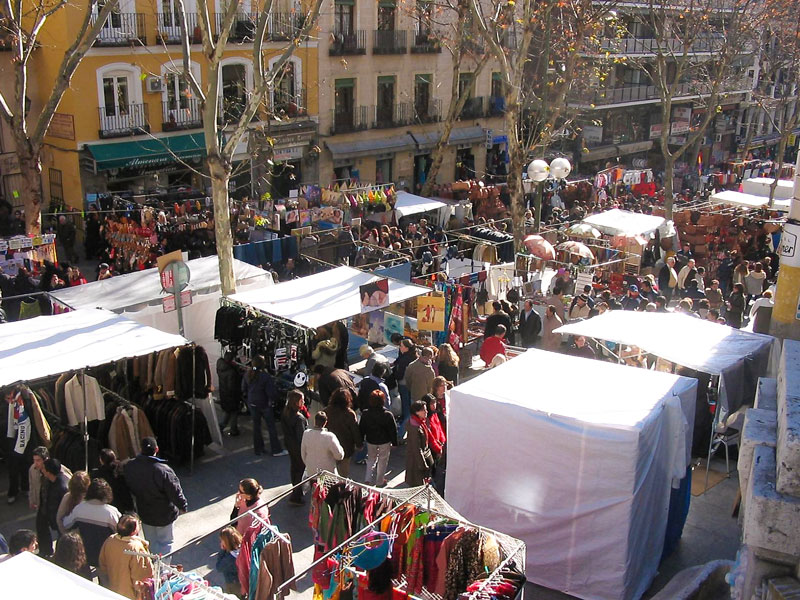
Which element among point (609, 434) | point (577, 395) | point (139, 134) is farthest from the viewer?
point (139, 134)

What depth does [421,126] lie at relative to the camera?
3164cm

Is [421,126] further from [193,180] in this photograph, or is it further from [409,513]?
[409,513]

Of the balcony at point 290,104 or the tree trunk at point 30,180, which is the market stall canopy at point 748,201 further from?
the tree trunk at point 30,180

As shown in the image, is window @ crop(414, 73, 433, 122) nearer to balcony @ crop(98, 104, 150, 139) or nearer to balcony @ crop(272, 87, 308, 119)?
balcony @ crop(272, 87, 308, 119)

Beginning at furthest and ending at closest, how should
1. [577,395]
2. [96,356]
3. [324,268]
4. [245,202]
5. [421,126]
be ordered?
[421,126] → [245,202] → [324,268] → [96,356] → [577,395]

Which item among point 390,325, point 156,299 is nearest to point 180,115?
point 156,299

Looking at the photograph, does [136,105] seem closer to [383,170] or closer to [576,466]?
[383,170]

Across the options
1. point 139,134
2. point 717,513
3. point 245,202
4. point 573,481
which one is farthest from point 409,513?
point 139,134

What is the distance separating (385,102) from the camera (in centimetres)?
3067

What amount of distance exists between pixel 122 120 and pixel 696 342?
18408mm

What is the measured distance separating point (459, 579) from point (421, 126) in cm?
2676

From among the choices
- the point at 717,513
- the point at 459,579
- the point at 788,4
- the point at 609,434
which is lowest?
the point at 717,513

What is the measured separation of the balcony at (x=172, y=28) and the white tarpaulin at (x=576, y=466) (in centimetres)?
1903

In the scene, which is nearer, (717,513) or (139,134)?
(717,513)
